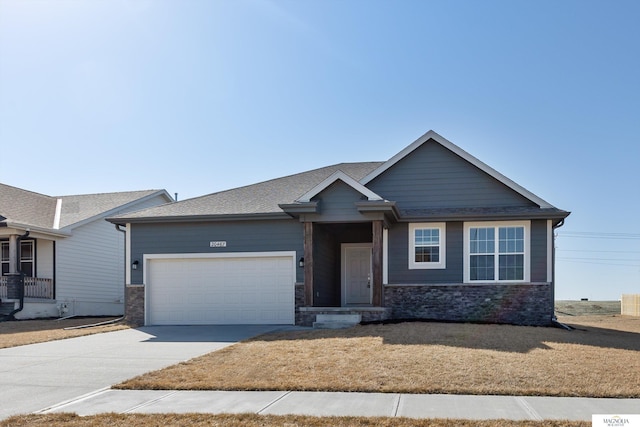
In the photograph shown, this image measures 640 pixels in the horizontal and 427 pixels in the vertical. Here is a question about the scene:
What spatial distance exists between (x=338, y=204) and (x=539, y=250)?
19.3 feet

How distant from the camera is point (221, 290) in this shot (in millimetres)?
17859

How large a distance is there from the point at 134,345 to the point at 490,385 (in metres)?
8.20

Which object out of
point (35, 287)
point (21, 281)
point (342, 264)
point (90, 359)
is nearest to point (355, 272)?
point (342, 264)

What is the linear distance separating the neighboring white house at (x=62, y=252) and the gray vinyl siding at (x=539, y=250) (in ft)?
57.4

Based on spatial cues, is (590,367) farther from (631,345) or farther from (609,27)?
(609,27)

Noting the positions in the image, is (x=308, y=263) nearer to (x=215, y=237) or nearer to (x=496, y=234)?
(x=215, y=237)

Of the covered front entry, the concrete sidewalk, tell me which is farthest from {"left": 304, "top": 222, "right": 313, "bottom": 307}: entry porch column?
the concrete sidewalk

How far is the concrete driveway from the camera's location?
27.2 ft

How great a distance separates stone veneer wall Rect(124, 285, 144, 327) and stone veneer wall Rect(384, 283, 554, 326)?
7.51 meters

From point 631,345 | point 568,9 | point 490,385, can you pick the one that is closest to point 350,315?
point 631,345

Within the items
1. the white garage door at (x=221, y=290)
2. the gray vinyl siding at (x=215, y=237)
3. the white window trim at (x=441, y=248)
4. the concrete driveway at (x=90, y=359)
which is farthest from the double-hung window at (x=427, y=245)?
the concrete driveway at (x=90, y=359)

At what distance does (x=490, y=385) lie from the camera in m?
8.16

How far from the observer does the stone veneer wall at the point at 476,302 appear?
54.4 feet

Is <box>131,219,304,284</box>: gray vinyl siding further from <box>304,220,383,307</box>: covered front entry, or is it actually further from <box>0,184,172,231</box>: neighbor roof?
<box>0,184,172,231</box>: neighbor roof
